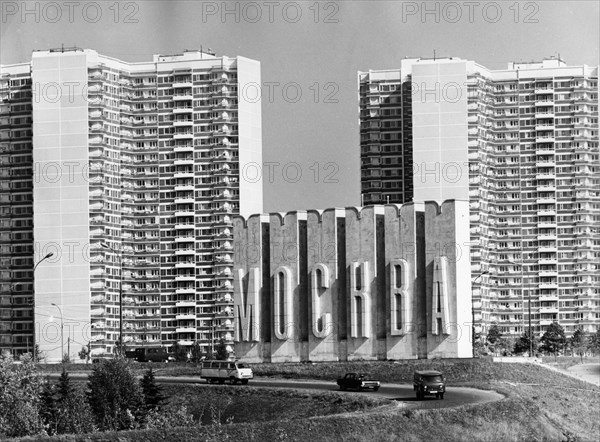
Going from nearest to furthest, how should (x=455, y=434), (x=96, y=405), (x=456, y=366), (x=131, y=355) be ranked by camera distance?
(x=455, y=434)
(x=96, y=405)
(x=456, y=366)
(x=131, y=355)

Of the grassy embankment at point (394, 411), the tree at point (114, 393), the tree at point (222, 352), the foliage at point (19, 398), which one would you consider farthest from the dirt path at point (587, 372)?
the foliage at point (19, 398)

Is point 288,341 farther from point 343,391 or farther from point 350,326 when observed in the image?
point 343,391

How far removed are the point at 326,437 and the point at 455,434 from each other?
29.1 ft

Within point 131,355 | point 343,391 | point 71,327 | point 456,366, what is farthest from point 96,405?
point 71,327

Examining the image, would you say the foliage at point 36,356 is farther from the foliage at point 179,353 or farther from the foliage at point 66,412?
the foliage at point 179,353

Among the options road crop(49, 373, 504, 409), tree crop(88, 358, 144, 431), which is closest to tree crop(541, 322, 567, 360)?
road crop(49, 373, 504, 409)

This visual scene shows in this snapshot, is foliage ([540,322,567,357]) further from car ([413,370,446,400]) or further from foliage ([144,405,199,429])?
foliage ([144,405,199,429])

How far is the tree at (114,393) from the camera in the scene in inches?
3258

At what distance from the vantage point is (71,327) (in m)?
197

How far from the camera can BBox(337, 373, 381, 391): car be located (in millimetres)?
92438

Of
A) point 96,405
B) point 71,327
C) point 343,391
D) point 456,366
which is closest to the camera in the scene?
point 96,405

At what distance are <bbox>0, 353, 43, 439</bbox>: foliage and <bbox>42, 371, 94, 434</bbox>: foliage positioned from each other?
1.07 metres

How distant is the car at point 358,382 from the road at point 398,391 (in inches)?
24.0

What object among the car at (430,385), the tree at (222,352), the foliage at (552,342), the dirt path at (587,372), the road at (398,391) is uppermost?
the car at (430,385)
